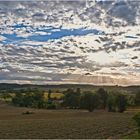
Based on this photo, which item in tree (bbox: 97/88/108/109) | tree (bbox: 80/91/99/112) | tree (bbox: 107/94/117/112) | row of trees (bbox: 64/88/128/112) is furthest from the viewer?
tree (bbox: 97/88/108/109)

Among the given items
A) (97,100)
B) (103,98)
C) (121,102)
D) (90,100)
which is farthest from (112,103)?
(103,98)

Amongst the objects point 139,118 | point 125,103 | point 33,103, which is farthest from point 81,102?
point 139,118

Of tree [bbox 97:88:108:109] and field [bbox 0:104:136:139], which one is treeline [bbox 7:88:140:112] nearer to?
tree [bbox 97:88:108:109]

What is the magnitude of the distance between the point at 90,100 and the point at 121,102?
383 inches

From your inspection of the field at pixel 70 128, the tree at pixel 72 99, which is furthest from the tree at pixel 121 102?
the field at pixel 70 128

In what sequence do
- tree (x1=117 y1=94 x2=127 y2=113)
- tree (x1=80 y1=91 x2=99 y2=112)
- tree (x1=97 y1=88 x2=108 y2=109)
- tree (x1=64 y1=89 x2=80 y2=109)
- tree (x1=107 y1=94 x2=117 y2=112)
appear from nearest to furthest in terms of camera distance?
tree (x1=117 y1=94 x2=127 y2=113) → tree (x1=107 y1=94 x2=117 y2=112) → tree (x1=80 y1=91 x2=99 y2=112) → tree (x1=97 y1=88 x2=108 y2=109) → tree (x1=64 y1=89 x2=80 y2=109)

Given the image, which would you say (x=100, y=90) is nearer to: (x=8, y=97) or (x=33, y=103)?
(x=33, y=103)

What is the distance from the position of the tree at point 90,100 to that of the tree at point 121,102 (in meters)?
7.49

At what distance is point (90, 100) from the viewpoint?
122500 mm

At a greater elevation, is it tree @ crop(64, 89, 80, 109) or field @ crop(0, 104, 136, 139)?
tree @ crop(64, 89, 80, 109)

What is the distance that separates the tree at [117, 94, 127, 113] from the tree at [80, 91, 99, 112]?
7.49 meters

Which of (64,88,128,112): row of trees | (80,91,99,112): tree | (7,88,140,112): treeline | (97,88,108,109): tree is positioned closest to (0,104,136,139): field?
(64,88,128,112): row of trees

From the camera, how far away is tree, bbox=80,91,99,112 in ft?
398

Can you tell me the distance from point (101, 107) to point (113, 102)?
360 inches
